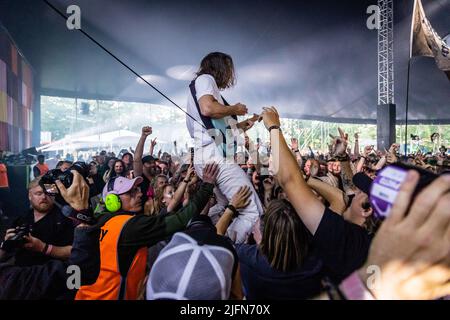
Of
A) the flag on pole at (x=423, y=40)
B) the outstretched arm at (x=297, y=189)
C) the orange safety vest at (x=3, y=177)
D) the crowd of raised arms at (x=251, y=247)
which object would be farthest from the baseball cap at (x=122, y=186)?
the flag on pole at (x=423, y=40)

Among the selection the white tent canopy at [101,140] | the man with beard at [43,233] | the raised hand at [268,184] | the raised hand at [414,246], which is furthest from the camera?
the white tent canopy at [101,140]

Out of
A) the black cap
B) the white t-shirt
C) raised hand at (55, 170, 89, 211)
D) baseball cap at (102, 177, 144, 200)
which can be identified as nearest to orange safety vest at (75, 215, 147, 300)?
raised hand at (55, 170, 89, 211)

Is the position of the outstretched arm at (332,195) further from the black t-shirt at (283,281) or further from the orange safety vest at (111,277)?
the orange safety vest at (111,277)

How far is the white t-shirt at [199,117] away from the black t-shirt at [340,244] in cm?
123

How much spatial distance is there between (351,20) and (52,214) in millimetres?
12833

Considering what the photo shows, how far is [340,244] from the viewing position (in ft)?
4.38

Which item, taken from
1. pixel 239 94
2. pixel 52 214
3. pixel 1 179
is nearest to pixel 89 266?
pixel 52 214

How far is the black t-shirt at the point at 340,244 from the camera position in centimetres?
130

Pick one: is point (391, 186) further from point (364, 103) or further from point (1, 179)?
point (364, 103)

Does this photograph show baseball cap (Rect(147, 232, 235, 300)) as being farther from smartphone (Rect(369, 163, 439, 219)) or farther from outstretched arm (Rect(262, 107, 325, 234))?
smartphone (Rect(369, 163, 439, 219))

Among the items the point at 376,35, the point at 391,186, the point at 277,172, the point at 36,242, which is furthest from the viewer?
the point at 376,35

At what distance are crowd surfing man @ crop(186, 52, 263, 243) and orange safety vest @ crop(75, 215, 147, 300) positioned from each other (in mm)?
769

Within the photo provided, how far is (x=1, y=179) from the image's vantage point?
6793 mm

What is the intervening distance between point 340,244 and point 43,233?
193 centimetres
